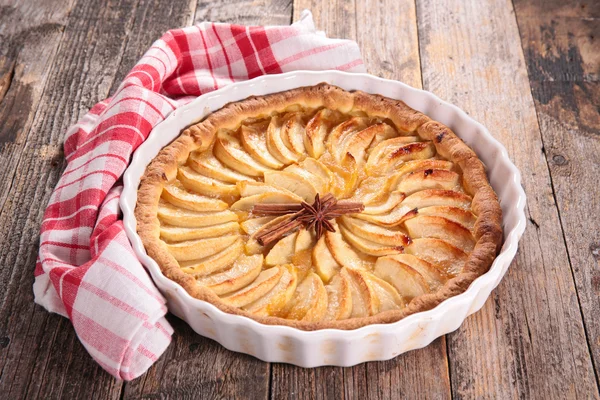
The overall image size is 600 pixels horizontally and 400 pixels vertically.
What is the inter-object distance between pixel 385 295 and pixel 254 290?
1.62 feet

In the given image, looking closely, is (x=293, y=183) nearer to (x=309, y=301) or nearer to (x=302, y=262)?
(x=302, y=262)

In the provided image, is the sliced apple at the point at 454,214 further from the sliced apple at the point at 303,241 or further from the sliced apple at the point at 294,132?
the sliced apple at the point at 294,132

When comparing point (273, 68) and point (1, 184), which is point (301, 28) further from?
point (1, 184)

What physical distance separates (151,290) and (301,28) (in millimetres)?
1737

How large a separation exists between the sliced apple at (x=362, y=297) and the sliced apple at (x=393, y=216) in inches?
12.1

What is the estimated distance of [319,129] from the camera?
134 inches

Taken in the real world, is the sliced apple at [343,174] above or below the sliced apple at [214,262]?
below

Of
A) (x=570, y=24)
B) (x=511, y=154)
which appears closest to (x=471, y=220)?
(x=511, y=154)

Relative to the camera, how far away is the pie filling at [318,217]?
8.84 feet

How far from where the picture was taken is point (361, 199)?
3.09m

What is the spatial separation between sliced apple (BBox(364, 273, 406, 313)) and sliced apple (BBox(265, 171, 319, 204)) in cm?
54

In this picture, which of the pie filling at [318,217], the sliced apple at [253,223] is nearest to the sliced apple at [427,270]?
the pie filling at [318,217]

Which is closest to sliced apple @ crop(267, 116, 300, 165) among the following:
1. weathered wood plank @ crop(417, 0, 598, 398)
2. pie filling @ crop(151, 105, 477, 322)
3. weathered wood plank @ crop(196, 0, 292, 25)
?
pie filling @ crop(151, 105, 477, 322)

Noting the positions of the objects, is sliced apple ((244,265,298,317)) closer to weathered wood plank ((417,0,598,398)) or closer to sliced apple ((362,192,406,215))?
sliced apple ((362,192,406,215))
